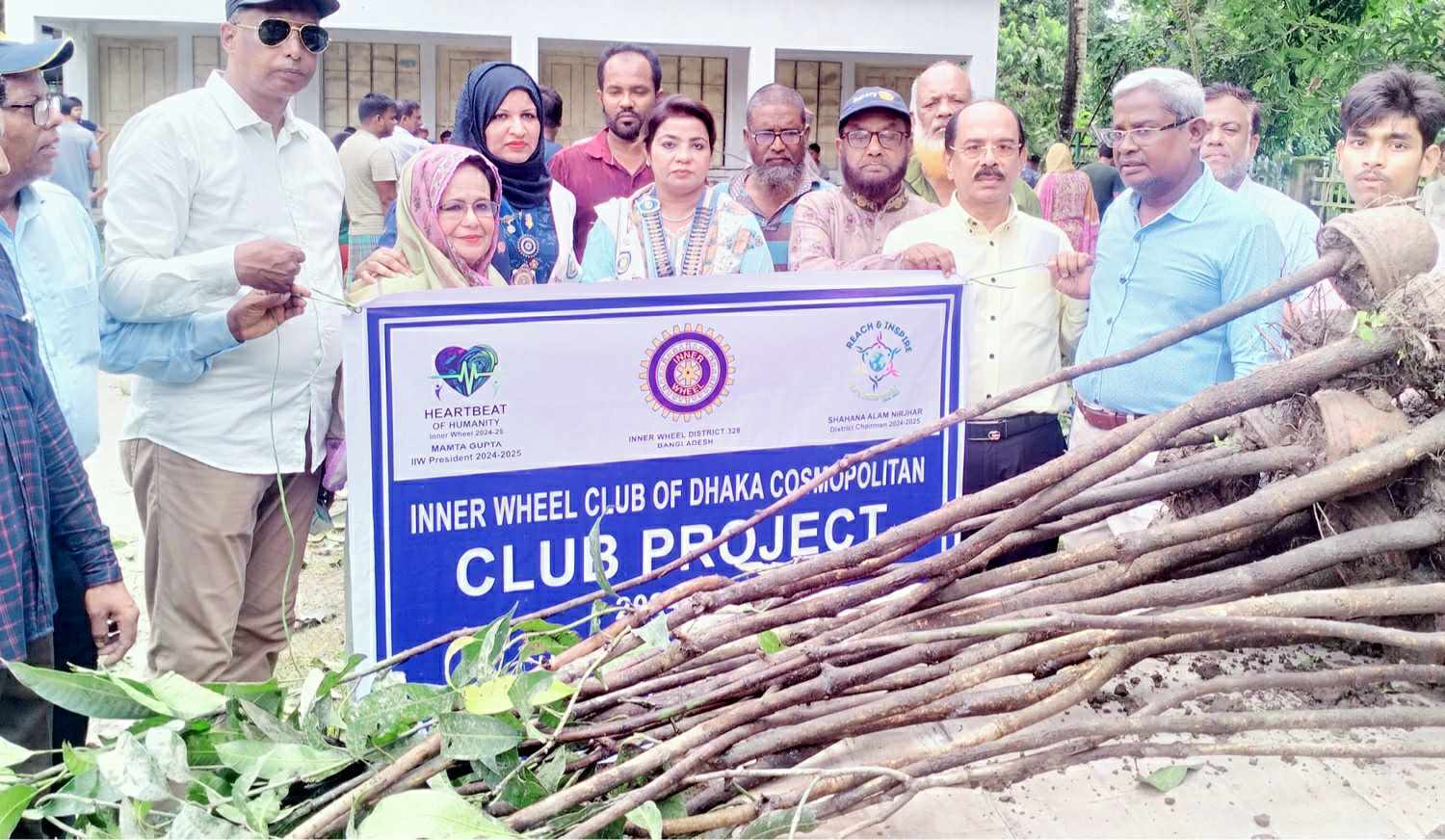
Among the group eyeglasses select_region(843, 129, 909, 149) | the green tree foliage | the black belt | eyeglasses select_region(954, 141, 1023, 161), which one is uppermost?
the green tree foliage

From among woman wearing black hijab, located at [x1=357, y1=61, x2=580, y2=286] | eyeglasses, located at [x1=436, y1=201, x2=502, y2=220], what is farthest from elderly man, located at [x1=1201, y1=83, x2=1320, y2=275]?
eyeglasses, located at [x1=436, y1=201, x2=502, y2=220]

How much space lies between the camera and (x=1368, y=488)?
1.77 metres

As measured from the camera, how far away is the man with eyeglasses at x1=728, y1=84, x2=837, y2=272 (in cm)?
446

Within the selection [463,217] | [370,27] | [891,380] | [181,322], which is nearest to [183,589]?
[181,322]

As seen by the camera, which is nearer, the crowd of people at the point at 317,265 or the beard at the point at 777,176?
the crowd of people at the point at 317,265

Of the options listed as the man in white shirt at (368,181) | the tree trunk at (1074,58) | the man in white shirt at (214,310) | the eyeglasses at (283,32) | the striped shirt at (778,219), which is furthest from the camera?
the tree trunk at (1074,58)

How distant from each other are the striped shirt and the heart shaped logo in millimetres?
1733

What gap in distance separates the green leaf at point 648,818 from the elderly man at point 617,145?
3.60 meters

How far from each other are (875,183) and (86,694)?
3.00 metres

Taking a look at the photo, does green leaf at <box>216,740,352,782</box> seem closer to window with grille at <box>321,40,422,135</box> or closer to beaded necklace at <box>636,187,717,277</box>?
beaded necklace at <box>636,187,717,277</box>

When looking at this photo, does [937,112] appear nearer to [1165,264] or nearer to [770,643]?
[1165,264]

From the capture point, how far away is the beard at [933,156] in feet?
15.4

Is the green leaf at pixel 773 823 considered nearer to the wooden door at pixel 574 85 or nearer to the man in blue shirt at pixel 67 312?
the man in blue shirt at pixel 67 312

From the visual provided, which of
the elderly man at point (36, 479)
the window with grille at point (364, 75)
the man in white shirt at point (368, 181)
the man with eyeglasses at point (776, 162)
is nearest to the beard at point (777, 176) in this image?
the man with eyeglasses at point (776, 162)
